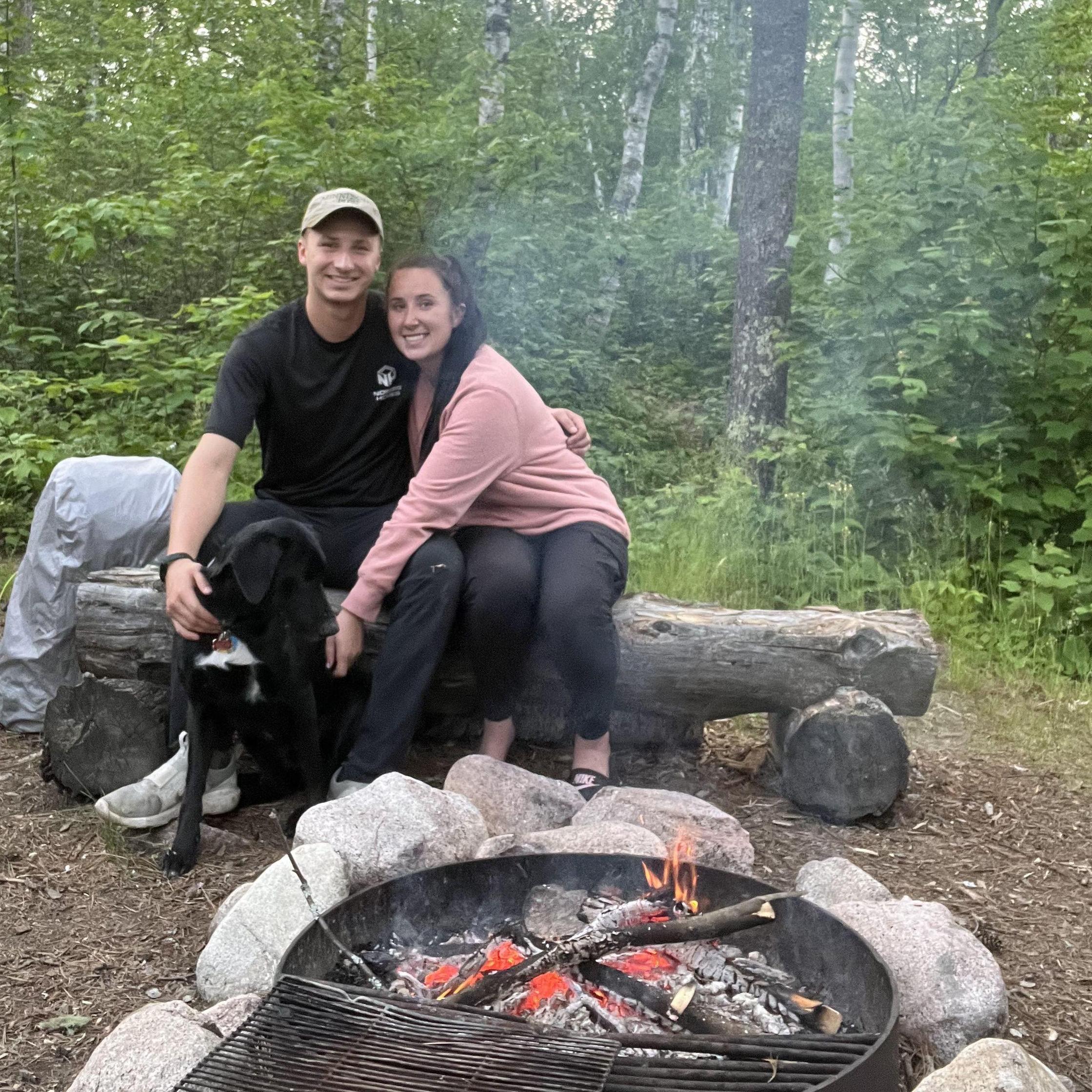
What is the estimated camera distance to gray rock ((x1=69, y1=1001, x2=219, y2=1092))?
1.86m

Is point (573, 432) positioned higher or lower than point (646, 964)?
higher

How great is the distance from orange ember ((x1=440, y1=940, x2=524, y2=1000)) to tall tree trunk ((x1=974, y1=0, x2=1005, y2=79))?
51.9ft

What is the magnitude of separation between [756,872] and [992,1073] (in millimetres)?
1379

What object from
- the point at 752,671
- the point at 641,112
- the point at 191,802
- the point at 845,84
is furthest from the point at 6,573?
the point at 845,84

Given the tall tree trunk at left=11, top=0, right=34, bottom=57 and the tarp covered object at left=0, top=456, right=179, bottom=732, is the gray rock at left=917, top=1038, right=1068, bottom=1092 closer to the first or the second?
the tarp covered object at left=0, top=456, right=179, bottom=732

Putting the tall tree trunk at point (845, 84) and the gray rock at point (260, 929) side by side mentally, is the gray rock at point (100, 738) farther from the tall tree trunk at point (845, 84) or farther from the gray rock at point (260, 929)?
the tall tree trunk at point (845, 84)

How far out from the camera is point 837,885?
2.75m

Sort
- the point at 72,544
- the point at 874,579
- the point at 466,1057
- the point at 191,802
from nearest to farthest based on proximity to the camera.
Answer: the point at 466,1057
the point at 191,802
the point at 72,544
the point at 874,579

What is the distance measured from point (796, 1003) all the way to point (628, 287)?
1290cm

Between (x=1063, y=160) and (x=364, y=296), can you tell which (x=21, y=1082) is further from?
(x=1063, y=160)

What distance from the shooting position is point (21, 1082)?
2162 millimetres

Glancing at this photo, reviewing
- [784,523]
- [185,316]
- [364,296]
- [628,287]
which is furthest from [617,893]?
[628,287]

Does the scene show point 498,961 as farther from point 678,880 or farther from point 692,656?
point 692,656

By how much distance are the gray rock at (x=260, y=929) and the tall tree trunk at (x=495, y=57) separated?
7.88 metres
